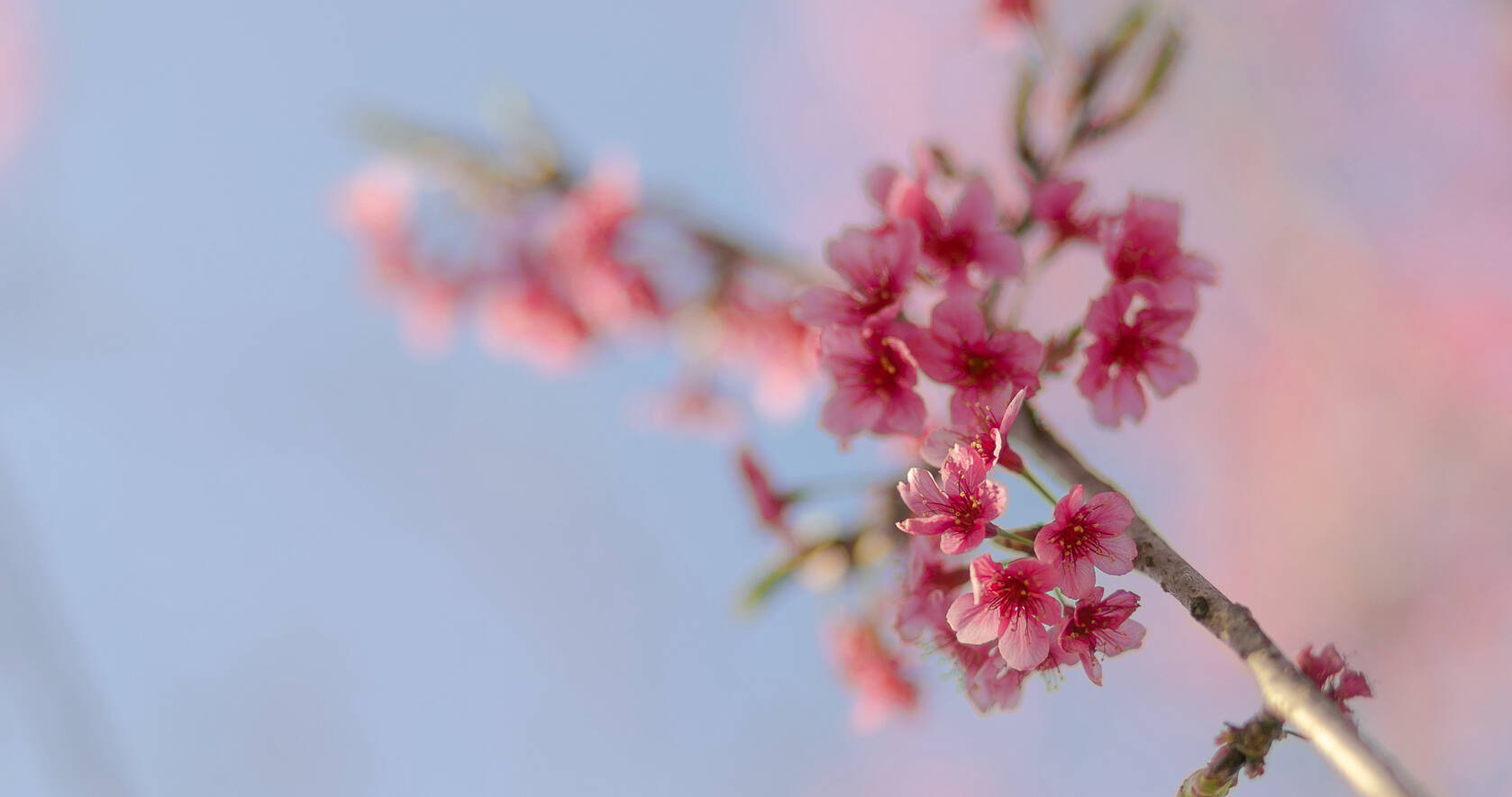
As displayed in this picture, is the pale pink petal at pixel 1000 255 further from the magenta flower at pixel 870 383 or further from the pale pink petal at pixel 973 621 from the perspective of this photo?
the pale pink petal at pixel 973 621

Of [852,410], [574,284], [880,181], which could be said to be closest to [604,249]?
[574,284]

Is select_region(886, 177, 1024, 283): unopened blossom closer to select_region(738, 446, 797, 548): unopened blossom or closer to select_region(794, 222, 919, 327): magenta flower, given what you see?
select_region(794, 222, 919, 327): magenta flower

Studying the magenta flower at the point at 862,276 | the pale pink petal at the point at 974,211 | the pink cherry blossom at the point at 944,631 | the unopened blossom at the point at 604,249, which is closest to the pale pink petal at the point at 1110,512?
the pink cherry blossom at the point at 944,631

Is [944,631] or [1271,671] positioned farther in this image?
[944,631]

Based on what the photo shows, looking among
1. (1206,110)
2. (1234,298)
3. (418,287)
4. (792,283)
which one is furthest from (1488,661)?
(418,287)

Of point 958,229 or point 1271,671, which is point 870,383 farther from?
point 1271,671

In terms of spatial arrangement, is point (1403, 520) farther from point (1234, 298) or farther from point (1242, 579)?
point (1234, 298)
